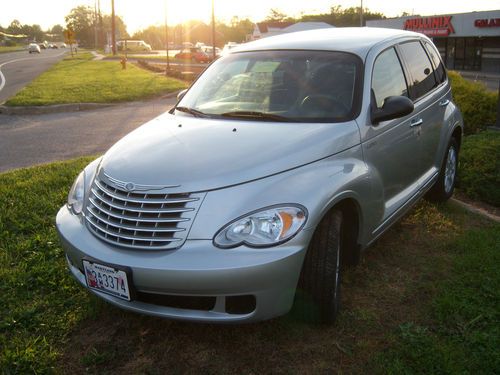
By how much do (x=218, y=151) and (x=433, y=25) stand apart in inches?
1593

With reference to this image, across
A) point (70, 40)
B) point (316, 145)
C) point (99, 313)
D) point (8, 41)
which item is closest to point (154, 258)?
point (99, 313)

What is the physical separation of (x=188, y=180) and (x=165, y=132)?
2.77 feet

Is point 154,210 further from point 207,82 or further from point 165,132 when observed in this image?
point 207,82

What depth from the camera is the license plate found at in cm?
271

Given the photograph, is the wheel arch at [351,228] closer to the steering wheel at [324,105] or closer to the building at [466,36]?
the steering wheel at [324,105]

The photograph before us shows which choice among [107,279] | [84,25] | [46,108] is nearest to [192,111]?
[107,279]

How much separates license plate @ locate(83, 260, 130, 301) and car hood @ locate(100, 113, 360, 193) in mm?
504

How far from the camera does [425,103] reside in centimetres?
447

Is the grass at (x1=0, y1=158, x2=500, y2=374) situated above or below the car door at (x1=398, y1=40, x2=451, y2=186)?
below

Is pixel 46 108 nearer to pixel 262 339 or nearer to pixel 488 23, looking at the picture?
pixel 262 339

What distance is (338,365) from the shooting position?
2.82 metres

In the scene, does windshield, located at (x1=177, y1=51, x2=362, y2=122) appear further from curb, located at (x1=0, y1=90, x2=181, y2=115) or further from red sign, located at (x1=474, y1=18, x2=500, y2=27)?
red sign, located at (x1=474, y1=18, x2=500, y2=27)

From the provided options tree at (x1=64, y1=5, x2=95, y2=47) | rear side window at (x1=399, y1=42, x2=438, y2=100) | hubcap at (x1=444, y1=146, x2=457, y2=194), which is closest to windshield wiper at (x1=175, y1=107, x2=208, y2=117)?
rear side window at (x1=399, y1=42, x2=438, y2=100)

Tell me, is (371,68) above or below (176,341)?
above
